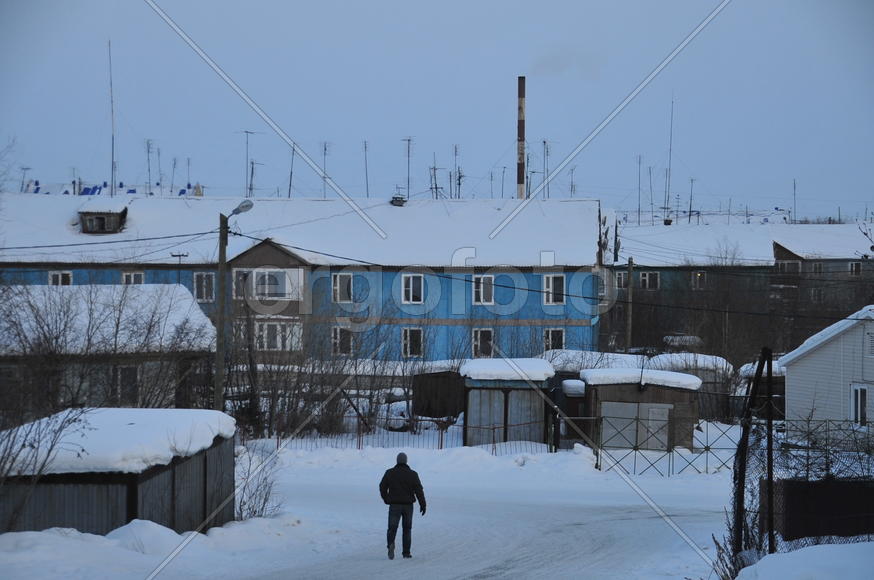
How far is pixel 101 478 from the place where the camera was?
11594 millimetres

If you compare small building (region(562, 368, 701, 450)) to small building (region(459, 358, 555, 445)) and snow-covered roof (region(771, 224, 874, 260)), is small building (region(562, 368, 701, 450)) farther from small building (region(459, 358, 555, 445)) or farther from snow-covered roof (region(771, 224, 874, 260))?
snow-covered roof (region(771, 224, 874, 260))

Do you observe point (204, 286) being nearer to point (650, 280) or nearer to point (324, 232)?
point (324, 232)

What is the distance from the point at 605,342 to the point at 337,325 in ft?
65.1

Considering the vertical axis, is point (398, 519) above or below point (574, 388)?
below

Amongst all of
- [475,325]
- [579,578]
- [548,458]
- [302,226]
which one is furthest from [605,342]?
[579,578]

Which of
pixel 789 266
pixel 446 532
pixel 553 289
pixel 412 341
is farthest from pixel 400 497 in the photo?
pixel 789 266

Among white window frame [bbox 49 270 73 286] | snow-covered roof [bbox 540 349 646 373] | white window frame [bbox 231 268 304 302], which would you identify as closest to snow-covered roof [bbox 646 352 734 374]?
snow-covered roof [bbox 540 349 646 373]

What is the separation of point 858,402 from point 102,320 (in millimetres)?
25949

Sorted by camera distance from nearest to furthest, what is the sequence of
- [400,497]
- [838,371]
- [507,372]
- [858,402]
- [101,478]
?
[101,478], [400,497], [507,372], [858,402], [838,371]

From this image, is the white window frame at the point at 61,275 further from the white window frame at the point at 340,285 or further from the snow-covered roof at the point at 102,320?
the snow-covered roof at the point at 102,320

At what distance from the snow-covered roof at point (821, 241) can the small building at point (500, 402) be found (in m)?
41.3

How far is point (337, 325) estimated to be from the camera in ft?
127

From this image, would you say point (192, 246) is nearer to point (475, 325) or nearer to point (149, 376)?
point (475, 325)

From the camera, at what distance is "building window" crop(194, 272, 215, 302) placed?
43469mm
